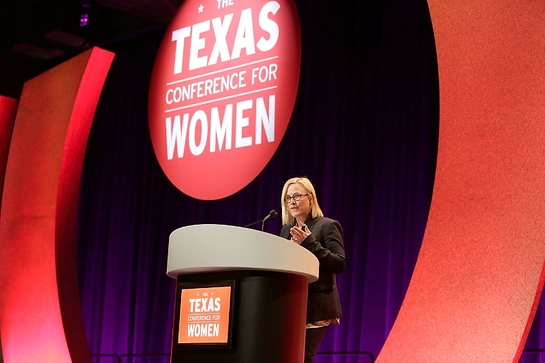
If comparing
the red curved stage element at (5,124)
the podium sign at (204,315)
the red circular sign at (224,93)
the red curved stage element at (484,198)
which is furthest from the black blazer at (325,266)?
the red curved stage element at (5,124)

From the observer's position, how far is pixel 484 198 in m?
2.86

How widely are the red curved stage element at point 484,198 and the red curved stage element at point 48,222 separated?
2.68 metres

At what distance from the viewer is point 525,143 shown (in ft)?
9.04

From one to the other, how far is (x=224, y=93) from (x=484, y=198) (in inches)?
77.5

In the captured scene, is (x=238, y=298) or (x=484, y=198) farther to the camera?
(x=484, y=198)

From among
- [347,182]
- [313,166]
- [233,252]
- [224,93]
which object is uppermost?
[224,93]

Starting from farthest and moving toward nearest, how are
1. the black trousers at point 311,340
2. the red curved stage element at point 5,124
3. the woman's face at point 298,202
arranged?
the red curved stage element at point 5,124
the woman's face at point 298,202
the black trousers at point 311,340

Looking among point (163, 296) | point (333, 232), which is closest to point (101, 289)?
point (163, 296)

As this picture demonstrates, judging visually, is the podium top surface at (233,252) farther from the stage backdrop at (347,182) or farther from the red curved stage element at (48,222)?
the stage backdrop at (347,182)

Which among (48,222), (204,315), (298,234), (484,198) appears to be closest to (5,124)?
(48,222)

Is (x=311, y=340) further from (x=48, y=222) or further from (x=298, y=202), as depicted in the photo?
(x=48, y=222)

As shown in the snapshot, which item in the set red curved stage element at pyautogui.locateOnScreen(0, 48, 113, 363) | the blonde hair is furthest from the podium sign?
red curved stage element at pyautogui.locateOnScreen(0, 48, 113, 363)

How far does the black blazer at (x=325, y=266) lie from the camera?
294cm

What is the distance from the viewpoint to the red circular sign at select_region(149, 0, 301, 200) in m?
4.18
